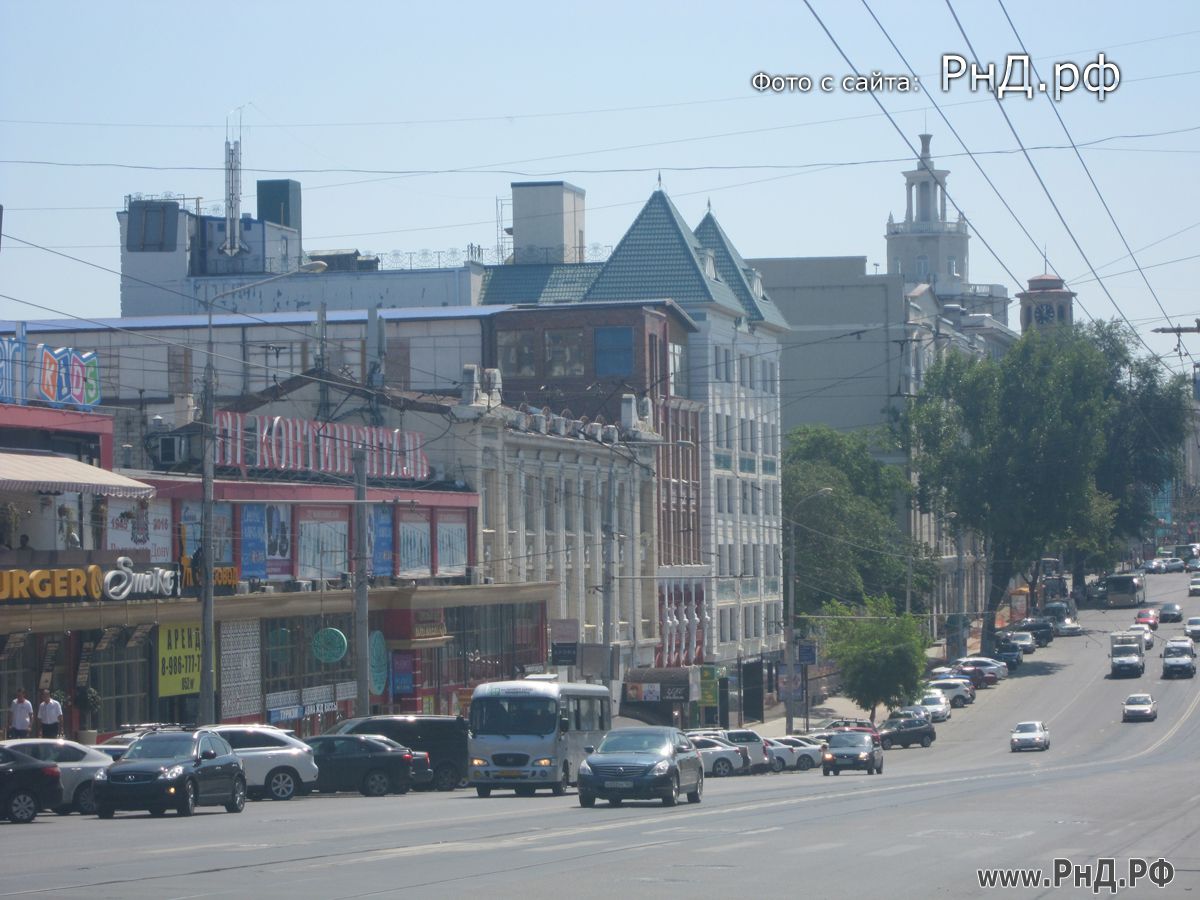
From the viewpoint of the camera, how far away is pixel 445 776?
40.3 meters

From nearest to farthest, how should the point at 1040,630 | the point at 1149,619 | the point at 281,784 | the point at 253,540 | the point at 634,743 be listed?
1. the point at 634,743
2. the point at 281,784
3. the point at 253,540
4. the point at 1040,630
5. the point at 1149,619

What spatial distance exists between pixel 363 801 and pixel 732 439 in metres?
48.1

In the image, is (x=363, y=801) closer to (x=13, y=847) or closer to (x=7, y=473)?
(x=7, y=473)

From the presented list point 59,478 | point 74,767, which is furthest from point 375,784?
point 59,478

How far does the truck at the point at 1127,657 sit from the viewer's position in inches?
3334

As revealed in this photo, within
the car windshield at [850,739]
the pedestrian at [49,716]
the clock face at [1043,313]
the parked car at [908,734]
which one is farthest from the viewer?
the clock face at [1043,313]

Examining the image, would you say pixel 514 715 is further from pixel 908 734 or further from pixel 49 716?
pixel 908 734

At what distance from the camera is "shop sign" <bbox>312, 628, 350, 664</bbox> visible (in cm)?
4334

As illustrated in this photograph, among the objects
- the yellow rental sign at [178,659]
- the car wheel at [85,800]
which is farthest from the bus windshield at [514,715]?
the car wheel at [85,800]

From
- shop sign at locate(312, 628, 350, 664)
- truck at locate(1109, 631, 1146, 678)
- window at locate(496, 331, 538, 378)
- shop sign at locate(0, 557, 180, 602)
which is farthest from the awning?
truck at locate(1109, 631, 1146, 678)

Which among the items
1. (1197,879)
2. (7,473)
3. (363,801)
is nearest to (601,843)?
(1197,879)

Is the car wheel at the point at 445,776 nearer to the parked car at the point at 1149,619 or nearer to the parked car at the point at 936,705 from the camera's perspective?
the parked car at the point at 936,705

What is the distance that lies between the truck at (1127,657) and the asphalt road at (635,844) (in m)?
46.7

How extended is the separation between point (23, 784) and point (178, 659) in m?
13.5
